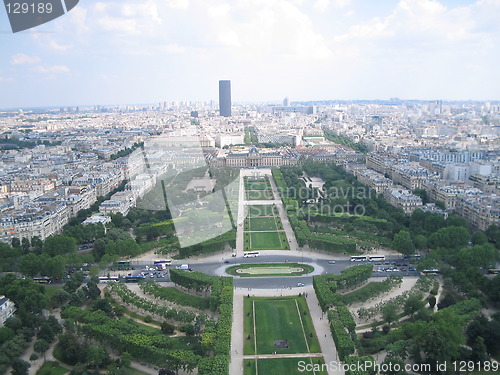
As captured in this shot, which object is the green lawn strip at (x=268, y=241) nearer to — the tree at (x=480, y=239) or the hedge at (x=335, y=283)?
the hedge at (x=335, y=283)

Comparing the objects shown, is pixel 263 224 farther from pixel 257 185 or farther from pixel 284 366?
pixel 284 366

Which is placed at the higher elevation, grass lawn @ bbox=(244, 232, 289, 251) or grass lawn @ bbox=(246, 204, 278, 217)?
grass lawn @ bbox=(246, 204, 278, 217)

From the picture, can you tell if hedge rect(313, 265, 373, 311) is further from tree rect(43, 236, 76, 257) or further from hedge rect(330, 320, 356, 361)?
tree rect(43, 236, 76, 257)

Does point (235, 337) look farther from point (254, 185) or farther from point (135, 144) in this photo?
point (135, 144)

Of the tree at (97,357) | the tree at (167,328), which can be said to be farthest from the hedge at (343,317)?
the tree at (97,357)

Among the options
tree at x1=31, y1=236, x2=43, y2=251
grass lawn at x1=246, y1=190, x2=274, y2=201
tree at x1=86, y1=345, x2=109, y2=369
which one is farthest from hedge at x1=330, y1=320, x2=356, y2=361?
grass lawn at x1=246, y1=190, x2=274, y2=201

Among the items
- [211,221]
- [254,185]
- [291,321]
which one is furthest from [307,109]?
[291,321]

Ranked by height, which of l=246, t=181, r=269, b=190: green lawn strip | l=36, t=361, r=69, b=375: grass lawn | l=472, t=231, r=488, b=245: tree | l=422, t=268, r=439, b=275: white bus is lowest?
l=36, t=361, r=69, b=375: grass lawn
